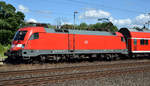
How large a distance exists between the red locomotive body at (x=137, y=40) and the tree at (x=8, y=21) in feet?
88.0

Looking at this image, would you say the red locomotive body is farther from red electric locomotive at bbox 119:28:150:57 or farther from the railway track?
the railway track

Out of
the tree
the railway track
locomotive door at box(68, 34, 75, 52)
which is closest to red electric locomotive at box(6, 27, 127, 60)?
locomotive door at box(68, 34, 75, 52)

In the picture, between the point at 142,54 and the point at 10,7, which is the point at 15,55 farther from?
the point at 10,7

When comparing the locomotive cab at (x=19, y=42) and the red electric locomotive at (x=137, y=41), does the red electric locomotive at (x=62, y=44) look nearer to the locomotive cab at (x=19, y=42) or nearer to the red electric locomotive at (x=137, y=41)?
the locomotive cab at (x=19, y=42)

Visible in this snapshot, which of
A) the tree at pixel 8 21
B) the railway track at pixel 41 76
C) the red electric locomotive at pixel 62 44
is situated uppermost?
the tree at pixel 8 21

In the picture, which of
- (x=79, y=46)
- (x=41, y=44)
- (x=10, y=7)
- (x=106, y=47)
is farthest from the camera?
(x=10, y=7)

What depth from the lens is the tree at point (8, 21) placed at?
4246 cm

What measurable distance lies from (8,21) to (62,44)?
99.6 feet

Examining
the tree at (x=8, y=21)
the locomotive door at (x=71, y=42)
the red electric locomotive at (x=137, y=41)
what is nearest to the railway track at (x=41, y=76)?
the locomotive door at (x=71, y=42)

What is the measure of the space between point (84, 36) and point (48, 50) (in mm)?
4871

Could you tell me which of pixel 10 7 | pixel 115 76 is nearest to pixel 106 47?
pixel 115 76

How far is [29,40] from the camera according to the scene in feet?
54.7

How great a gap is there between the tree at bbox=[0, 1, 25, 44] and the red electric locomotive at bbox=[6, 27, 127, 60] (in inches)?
1010

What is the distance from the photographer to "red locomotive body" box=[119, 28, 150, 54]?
24234mm
